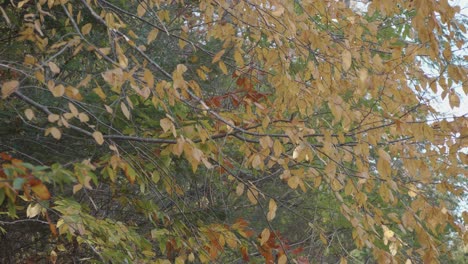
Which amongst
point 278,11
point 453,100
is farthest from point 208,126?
point 453,100

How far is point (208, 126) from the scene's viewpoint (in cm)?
400

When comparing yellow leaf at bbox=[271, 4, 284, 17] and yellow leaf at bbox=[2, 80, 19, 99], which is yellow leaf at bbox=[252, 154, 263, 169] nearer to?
yellow leaf at bbox=[271, 4, 284, 17]

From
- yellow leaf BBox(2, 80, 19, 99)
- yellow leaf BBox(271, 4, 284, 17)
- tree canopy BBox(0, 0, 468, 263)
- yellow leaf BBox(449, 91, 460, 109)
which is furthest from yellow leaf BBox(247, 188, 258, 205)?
yellow leaf BBox(2, 80, 19, 99)

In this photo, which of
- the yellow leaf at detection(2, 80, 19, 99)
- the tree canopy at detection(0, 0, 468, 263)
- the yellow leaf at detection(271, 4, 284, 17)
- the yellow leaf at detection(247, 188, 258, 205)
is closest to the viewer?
the yellow leaf at detection(2, 80, 19, 99)

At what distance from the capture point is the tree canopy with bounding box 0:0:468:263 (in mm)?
3428

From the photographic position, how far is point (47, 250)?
5562mm

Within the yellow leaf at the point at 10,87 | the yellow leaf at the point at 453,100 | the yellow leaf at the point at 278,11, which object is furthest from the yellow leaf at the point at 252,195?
the yellow leaf at the point at 10,87

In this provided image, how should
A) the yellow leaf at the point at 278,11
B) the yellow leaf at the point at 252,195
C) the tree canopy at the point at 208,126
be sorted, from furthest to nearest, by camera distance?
the yellow leaf at the point at 252,195
the yellow leaf at the point at 278,11
the tree canopy at the point at 208,126

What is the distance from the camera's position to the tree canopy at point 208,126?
343 cm

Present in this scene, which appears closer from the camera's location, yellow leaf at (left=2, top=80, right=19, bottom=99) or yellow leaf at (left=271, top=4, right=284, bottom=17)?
yellow leaf at (left=2, top=80, right=19, bottom=99)

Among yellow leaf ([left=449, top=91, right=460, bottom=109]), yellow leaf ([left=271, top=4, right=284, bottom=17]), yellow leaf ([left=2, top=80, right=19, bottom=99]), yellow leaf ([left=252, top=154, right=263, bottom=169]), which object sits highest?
yellow leaf ([left=449, top=91, right=460, bottom=109])

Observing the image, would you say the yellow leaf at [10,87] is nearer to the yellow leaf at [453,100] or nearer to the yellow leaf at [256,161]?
the yellow leaf at [256,161]

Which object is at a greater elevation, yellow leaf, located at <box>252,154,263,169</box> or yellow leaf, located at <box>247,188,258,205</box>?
yellow leaf, located at <box>252,154,263,169</box>

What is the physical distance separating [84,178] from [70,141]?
1.91m
